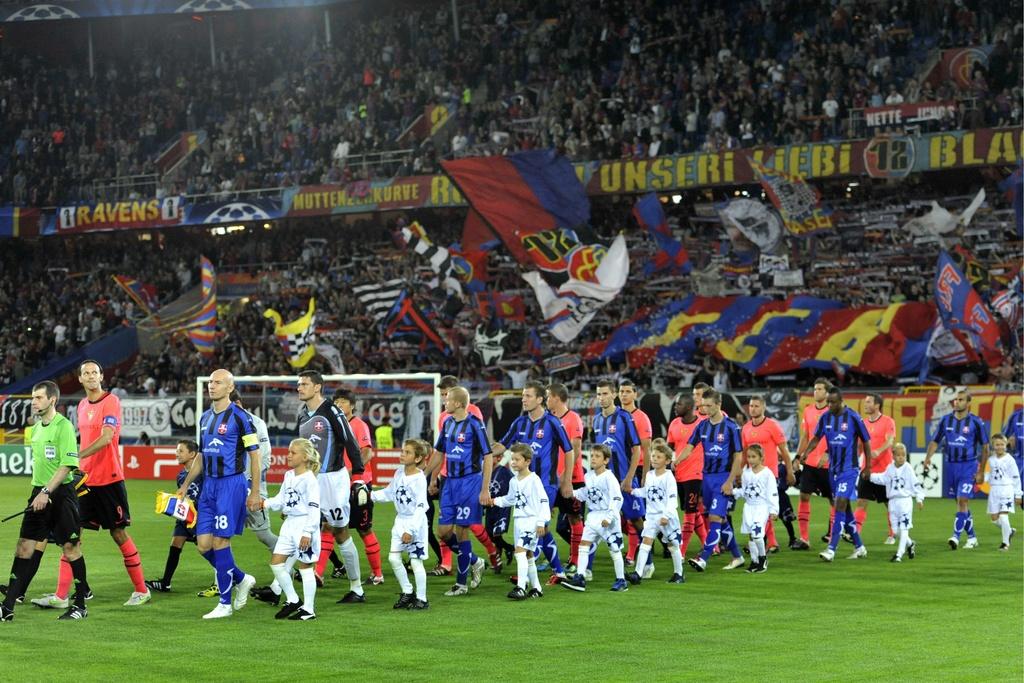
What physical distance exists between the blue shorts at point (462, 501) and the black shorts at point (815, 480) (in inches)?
257

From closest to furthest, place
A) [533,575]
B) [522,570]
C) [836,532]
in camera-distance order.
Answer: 1. [522,570]
2. [533,575]
3. [836,532]

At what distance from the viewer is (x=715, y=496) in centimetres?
1714

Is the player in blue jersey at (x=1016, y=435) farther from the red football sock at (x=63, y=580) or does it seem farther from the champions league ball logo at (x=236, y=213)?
the champions league ball logo at (x=236, y=213)

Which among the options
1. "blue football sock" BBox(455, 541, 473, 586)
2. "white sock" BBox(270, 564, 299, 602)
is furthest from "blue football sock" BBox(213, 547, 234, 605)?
"blue football sock" BBox(455, 541, 473, 586)

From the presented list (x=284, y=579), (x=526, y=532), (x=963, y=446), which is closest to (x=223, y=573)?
(x=284, y=579)

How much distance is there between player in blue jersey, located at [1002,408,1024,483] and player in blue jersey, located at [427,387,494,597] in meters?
10.4

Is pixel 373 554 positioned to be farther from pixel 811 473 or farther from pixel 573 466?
pixel 811 473

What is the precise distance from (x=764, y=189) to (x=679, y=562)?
22.4 meters

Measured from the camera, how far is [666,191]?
38.1 meters

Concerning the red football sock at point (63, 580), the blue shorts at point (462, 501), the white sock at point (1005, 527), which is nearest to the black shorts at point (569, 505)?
the blue shorts at point (462, 501)

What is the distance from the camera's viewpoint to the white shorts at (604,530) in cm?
1453

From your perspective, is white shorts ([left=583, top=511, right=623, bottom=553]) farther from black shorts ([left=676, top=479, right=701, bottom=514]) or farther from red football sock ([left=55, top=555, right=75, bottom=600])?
A: red football sock ([left=55, top=555, right=75, bottom=600])

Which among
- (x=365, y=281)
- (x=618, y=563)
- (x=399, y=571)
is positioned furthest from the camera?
(x=365, y=281)

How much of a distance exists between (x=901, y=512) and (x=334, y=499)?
319 inches
